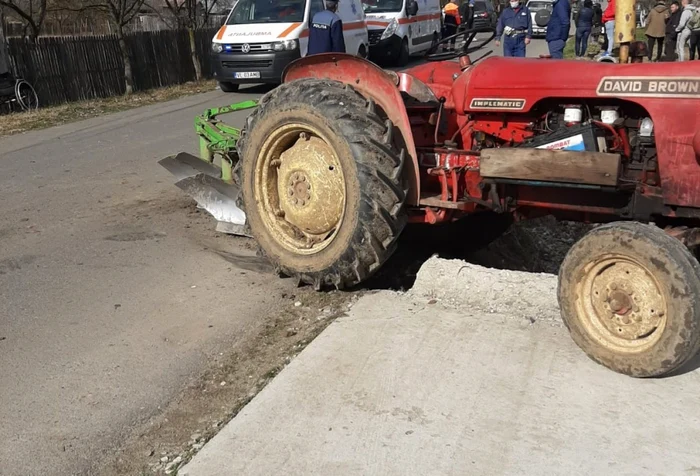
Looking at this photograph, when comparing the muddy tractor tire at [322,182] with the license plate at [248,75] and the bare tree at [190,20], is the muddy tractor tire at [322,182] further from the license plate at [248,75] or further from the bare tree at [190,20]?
the bare tree at [190,20]

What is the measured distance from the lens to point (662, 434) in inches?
125

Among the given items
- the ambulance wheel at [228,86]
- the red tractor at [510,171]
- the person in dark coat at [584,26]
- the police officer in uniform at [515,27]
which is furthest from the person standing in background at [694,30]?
the red tractor at [510,171]

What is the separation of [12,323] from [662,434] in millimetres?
3798

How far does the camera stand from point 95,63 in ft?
56.4

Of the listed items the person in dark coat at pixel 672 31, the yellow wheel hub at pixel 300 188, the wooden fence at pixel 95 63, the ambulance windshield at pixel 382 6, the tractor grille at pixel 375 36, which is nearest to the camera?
the yellow wheel hub at pixel 300 188

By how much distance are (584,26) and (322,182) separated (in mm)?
15422

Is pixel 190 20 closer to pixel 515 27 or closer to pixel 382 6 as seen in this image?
pixel 382 6

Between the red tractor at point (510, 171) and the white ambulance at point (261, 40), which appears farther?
the white ambulance at point (261, 40)

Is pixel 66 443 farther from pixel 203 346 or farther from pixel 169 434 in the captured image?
pixel 203 346

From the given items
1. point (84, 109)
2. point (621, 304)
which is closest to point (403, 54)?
point (84, 109)

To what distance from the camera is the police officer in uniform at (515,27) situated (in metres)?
13.4

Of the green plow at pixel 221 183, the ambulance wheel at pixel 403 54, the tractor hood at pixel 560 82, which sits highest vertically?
the tractor hood at pixel 560 82

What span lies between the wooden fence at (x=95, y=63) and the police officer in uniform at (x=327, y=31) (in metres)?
8.33

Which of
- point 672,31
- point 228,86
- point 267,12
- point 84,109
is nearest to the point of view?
point 84,109
